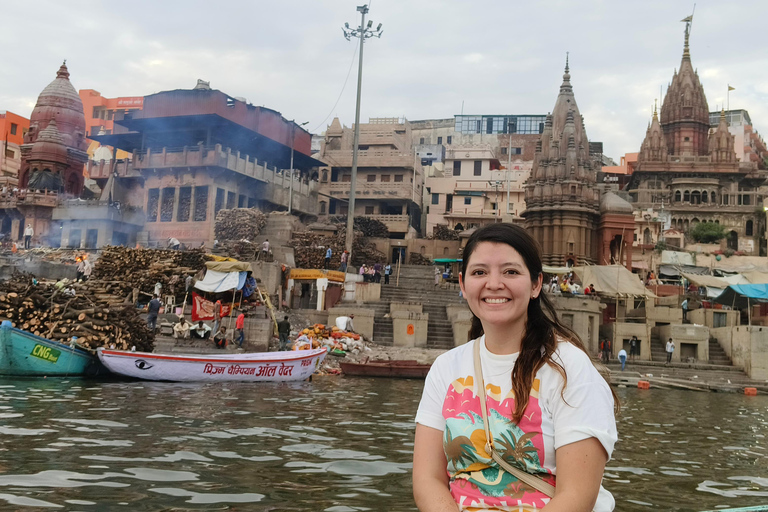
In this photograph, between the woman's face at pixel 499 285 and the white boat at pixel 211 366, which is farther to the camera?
the white boat at pixel 211 366

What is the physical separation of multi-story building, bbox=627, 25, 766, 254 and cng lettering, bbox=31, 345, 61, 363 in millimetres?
56233

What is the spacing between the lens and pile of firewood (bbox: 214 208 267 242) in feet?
133

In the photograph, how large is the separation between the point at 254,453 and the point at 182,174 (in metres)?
40.0

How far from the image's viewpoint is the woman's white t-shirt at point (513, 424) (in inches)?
113

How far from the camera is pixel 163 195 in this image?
1850 inches

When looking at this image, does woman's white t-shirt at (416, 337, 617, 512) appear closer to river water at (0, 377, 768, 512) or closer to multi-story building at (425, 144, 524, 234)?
river water at (0, 377, 768, 512)

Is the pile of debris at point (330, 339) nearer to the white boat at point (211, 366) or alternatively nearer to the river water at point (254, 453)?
the white boat at point (211, 366)

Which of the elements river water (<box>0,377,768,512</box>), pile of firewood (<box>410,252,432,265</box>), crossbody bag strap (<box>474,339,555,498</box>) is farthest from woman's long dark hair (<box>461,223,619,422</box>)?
pile of firewood (<box>410,252,432,265</box>)

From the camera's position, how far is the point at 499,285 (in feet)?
10.5

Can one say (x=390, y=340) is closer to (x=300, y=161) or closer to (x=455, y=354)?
(x=455, y=354)

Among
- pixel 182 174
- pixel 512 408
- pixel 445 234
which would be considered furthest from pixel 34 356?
pixel 445 234

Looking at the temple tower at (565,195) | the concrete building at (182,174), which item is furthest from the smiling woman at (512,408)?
the concrete building at (182,174)

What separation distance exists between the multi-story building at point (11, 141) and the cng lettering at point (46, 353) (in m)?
55.1

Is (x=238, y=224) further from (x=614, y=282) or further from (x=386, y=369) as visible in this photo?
(x=386, y=369)
